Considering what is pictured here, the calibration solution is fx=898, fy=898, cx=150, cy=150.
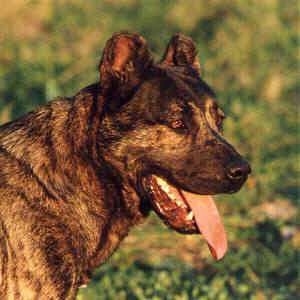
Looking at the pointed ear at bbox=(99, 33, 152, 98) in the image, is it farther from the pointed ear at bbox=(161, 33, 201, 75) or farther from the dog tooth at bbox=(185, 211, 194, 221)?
the dog tooth at bbox=(185, 211, 194, 221)

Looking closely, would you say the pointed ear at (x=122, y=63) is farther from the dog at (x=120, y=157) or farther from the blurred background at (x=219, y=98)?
the blurred background at (x=219, y=98)

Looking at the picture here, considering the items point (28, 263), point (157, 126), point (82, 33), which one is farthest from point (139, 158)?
point (82, 33)

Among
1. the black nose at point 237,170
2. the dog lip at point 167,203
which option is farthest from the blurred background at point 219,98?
the black nose at point 237,170

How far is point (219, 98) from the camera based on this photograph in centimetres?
886

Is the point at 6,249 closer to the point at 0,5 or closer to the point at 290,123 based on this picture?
the point at 290,123

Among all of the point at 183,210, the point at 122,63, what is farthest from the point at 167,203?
the point at 122,63

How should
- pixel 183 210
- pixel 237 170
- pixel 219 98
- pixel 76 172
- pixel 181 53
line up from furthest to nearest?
pixel 219 98 → pixel 181 53 → pixel 183 210 → pixel 76 172 → pixel 237 170

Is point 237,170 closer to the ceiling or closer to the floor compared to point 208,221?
closer to the ceiling

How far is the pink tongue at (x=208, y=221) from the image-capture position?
14.1ft

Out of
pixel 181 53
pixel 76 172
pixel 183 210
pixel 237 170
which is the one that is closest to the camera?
pixel 237 170

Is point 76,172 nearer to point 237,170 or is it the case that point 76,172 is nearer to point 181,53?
point 237,170

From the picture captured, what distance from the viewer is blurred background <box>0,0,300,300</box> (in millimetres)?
5918

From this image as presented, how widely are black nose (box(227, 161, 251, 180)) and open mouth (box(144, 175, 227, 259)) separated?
30 cm

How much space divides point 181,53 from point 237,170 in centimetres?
89
